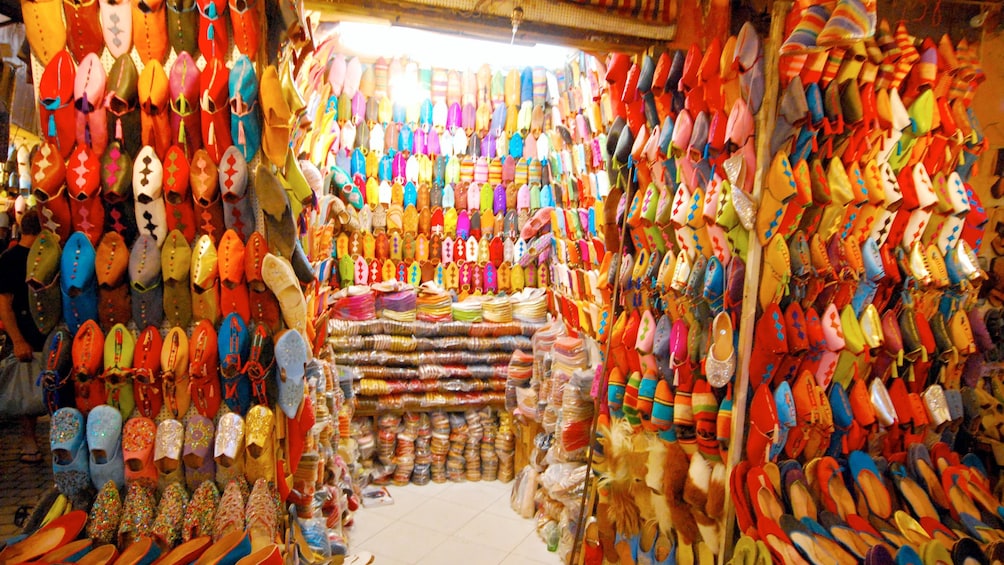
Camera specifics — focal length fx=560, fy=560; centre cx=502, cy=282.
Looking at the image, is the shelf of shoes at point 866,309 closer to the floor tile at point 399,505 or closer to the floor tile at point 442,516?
the floor tile at point 442,516

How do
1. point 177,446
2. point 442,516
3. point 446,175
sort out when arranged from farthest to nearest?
point 446,175 → point 442,516 → point 177,446

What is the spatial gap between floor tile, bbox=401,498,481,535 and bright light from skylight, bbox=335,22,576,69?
3.45 m

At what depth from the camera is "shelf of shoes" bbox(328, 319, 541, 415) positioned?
451cm

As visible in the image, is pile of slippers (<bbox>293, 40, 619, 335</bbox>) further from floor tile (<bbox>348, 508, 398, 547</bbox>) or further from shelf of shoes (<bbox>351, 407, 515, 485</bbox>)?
floor tile (<bbox>348, 508, 398, 547</bbox>)

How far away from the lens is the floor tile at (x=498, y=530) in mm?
3652

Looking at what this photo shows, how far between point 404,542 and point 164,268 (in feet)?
8.37

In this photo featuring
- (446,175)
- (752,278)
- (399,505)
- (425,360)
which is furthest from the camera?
(446,175)

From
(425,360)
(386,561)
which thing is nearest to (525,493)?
(386,561)

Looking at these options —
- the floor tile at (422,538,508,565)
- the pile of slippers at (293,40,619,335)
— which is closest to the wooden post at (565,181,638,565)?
the floor tile at (422,538,508,565)

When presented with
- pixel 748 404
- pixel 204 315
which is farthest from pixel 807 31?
pixel 204 315

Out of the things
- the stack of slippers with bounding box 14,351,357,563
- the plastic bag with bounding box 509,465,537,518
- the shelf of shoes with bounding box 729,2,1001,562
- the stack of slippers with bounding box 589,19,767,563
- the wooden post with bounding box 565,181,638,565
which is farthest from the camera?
the plastic bag with bounding box 509,465,537,518

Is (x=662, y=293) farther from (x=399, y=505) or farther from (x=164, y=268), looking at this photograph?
(x=399, y=505)

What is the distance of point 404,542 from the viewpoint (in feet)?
11.9

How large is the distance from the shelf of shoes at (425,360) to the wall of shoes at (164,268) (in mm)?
2580
